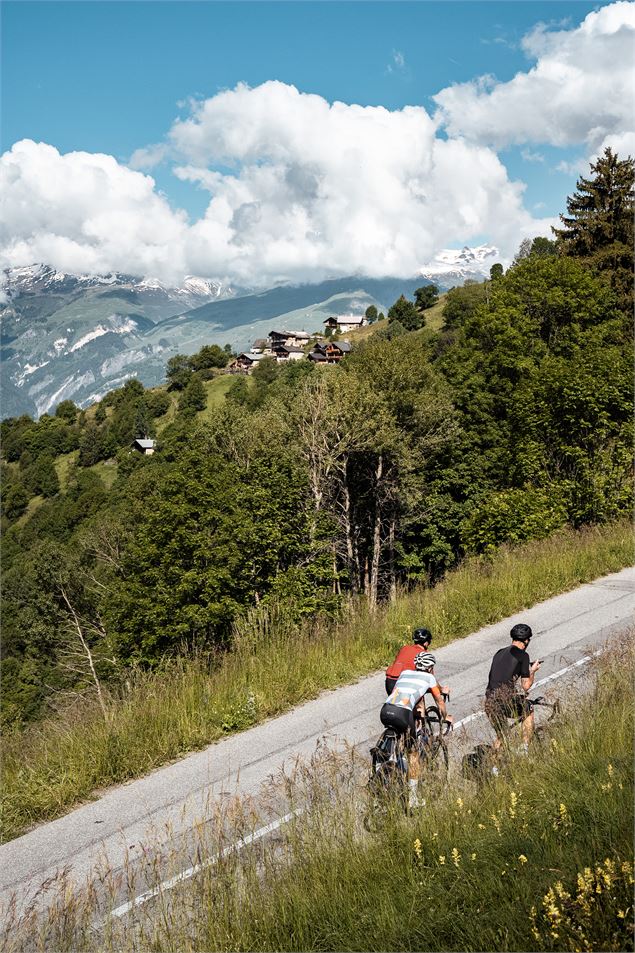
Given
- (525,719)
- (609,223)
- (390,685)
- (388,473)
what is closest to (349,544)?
(388,473)

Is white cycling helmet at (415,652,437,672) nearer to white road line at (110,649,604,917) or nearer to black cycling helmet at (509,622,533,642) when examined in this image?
black cycling helmet at (509,622,533,642)

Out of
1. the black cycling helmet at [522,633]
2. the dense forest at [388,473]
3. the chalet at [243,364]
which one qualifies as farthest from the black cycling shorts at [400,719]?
the chalet at [243,364]

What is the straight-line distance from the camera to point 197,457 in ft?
112

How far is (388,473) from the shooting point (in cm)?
4078

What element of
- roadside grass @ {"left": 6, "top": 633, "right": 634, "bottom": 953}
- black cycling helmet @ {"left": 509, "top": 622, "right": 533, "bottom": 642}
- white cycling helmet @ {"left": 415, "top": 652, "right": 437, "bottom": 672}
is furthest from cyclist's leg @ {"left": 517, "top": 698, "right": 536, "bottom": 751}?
white cycling helmet @ {"left": 415, "top": 652, "right": 437, "bottom": 672}

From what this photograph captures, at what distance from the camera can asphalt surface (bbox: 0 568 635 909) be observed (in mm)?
5871

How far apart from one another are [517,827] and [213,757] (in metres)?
4.18

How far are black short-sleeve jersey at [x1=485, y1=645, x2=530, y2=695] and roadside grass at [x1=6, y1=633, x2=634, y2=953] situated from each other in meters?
0.93

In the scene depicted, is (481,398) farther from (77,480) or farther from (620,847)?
(77,480)

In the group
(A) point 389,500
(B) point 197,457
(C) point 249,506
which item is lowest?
(A) point 389,500

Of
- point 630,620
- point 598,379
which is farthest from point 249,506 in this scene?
point 630,620

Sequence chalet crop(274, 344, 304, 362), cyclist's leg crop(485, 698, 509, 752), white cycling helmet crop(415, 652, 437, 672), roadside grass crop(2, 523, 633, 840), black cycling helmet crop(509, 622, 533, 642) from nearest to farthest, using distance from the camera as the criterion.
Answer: cyclist's leg crop(485, 698, 509, 752) → white cycling helmet crop(415, 652, 437, 672) → black cycling helmet crop(509, 622, 533, 642) → roadside grass crop(2, 523, 633, 840) → chalet crop(274, 344, 304, 362)

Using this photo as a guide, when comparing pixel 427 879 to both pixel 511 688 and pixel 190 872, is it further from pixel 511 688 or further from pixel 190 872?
pixel 511 688

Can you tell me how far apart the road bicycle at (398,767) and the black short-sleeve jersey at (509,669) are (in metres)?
0.79
